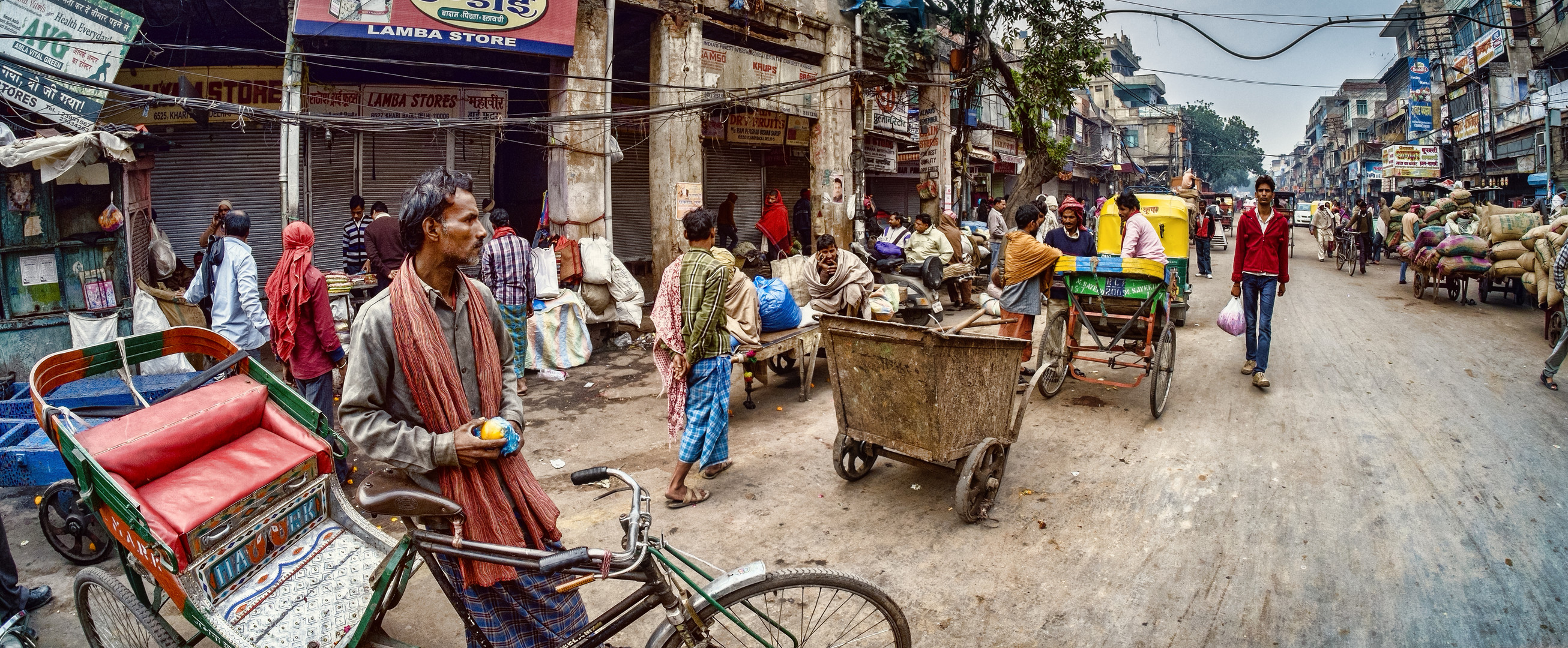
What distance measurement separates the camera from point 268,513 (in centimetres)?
274

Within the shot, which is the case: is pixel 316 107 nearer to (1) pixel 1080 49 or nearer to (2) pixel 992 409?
(2) pixel 992 409

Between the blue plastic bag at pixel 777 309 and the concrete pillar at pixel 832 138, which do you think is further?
the concrete pillar at pixel 832 138

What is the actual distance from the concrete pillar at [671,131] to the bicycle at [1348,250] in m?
14.4

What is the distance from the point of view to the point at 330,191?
9.70 metres

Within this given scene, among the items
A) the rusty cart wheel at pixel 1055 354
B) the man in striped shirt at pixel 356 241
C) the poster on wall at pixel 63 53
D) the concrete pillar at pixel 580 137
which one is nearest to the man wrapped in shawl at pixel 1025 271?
the rusty cart wheel at pixel 1055 354

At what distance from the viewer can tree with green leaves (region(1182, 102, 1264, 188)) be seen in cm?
6838

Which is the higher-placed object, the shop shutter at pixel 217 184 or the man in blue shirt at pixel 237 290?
the shop shutter at pixel 217 184

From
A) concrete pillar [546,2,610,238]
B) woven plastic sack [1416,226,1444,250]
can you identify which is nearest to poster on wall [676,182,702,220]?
concrete pillar [546,2,610,238]

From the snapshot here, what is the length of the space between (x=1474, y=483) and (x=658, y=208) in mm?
8476

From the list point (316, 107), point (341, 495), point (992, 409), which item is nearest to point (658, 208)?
point (316, 107)

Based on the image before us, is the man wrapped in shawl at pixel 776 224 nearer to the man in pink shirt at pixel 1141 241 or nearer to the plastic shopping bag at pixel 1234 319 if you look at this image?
the man in pink shirt at pixel 1141 241

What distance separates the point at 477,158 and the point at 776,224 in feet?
17.2

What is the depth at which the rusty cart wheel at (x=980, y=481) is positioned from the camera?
13.5 ft

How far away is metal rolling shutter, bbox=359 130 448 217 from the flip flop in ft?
23.0
